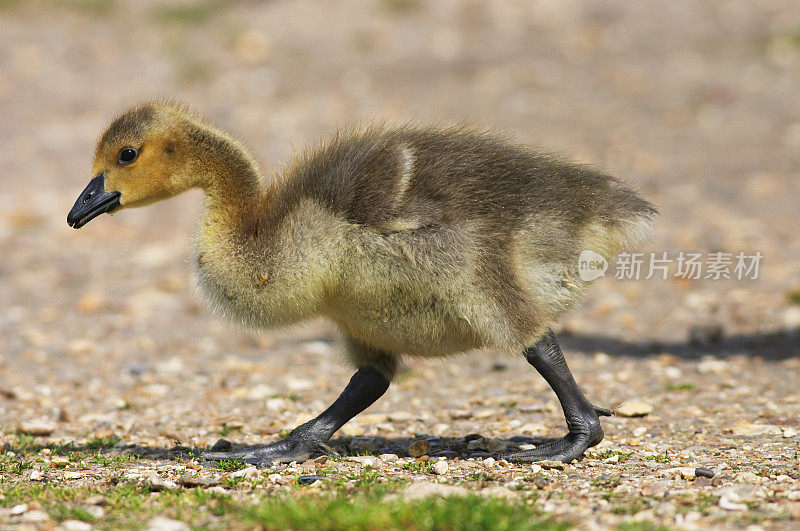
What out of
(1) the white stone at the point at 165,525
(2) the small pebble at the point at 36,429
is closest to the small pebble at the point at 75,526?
(1) the white stone at the point at 165,525

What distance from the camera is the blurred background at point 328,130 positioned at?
6.31m

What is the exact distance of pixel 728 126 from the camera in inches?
453

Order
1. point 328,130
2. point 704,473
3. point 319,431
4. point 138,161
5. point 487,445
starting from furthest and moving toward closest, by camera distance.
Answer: point 328,130 < point 487,445 < point 319,431 < point 138,161 < point 704,473

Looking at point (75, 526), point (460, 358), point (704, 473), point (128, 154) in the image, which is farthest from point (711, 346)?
point (75, 526)

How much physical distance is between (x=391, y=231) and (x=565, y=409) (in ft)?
3.76

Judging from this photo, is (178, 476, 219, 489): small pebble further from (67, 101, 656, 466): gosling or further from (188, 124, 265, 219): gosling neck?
(188, 124, 265, 219): gosling neck

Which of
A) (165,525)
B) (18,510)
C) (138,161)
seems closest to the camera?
(165,525)

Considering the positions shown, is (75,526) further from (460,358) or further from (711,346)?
(711,346)

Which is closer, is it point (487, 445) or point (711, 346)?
point (487, 445)

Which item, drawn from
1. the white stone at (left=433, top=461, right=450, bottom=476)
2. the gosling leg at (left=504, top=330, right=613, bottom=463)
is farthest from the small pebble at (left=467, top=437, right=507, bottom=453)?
the white stone at (left=433, top=461, right=450, bottom=476)

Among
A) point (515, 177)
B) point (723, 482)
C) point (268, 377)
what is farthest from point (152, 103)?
point (723, 482)

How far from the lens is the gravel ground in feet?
13.4

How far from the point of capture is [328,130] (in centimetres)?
477

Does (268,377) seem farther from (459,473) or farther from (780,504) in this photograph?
(780,504)
